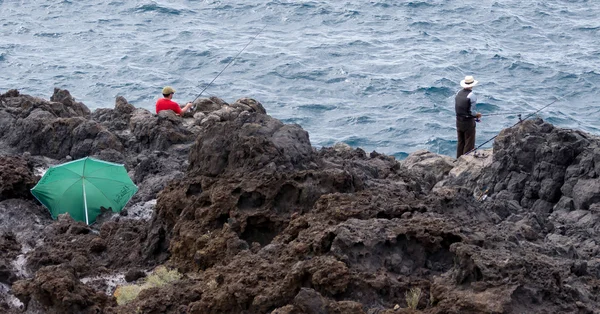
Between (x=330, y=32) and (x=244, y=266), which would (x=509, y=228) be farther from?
(x=330, y=32)

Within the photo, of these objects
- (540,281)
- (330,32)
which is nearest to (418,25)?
(330,32)

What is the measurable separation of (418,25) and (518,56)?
8020 mm

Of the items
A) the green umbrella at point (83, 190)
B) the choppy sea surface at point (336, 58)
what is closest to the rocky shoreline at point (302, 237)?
the green umbrella at point (83, 190)

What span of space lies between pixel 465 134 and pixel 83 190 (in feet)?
35.1

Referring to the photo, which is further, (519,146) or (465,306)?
(519,146)

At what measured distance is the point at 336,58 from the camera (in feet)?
141

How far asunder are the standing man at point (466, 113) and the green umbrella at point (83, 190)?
9.26 m

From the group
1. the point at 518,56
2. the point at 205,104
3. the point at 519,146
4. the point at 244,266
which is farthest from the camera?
the point at 518,56

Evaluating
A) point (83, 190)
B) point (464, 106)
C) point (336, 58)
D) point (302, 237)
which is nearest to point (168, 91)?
point (464, 106)

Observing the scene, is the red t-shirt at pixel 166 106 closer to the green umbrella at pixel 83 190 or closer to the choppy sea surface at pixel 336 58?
the green umbrella at pixel 83 190

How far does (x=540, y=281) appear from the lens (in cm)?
783

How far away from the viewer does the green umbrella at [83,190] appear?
14.2 m

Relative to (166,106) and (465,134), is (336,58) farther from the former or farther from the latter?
(166,106)

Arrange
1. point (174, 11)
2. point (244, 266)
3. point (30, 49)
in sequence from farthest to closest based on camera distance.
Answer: point (174, 11)
point (30, 49)
point (244, 266)
